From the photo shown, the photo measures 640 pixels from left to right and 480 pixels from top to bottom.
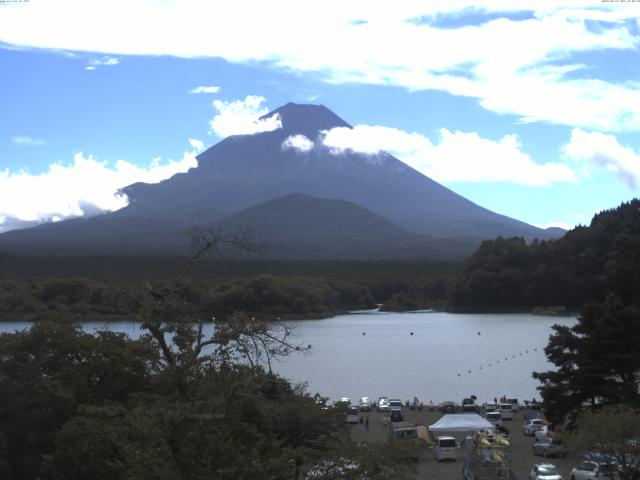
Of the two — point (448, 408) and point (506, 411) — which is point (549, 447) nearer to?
point (506, 411)

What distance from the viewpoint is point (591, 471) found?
34.7 ft

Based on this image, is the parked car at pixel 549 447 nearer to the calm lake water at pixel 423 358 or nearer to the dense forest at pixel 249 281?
the calm lake water at pixel 423 358

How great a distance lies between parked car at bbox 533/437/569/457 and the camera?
1347 cm

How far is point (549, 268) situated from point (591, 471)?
52713 millimetres

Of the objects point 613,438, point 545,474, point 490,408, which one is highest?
point 613,438

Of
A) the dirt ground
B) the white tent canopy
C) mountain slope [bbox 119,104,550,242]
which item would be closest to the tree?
the dirt ground

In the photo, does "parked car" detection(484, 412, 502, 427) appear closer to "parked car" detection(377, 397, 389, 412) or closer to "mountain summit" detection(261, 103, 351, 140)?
"parked car" detection(377, 397, 389, 412)

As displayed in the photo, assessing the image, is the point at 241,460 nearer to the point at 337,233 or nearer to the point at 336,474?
the point at 336,474

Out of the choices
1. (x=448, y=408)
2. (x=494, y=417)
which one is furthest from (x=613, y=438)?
(x=448, y=408)

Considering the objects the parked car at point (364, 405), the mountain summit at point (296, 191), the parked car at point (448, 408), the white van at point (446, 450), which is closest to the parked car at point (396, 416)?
the parked car at point (448, 408)

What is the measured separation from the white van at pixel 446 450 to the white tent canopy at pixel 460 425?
0.75 meters

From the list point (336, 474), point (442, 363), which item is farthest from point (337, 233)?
point (336, 474)

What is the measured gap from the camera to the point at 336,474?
5.37m

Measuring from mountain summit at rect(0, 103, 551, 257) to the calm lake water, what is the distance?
59.8 metres
